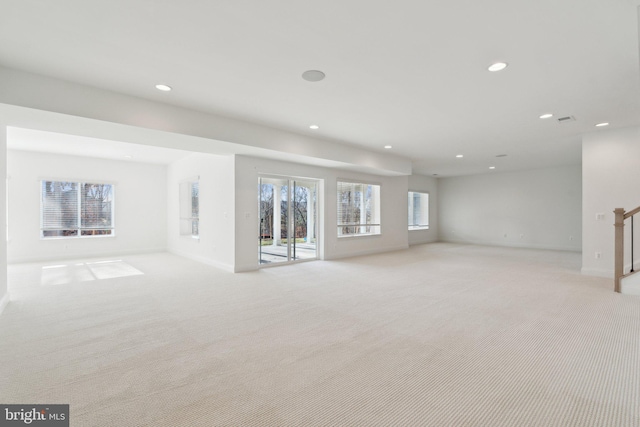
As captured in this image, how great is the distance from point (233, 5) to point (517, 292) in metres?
5.01

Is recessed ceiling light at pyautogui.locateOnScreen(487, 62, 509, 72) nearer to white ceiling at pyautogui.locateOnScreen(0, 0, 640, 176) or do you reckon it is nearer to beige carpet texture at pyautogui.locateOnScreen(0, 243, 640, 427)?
white ceiling at pyautogui.locateOnScreen(0, 0, 640, 176)

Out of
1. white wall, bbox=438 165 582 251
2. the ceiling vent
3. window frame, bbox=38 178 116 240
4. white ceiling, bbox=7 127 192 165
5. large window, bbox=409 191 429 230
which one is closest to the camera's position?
the ceiling vent

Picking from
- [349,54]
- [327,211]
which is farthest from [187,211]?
[349,54]

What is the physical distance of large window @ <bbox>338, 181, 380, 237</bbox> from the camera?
814cm

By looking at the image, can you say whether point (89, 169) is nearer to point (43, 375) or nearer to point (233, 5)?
point (43, 375)

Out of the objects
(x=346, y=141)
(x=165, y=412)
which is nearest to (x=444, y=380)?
(x=165, y=412)

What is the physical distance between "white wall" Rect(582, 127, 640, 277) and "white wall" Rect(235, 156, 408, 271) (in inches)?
184

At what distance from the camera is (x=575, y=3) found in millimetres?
2166

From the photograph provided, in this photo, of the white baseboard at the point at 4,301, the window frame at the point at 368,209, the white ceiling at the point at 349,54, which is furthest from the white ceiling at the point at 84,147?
the window frame at the point at 368,209

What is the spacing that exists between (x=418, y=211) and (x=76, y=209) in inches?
442

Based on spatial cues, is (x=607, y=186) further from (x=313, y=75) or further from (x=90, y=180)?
(x=90, y=180)

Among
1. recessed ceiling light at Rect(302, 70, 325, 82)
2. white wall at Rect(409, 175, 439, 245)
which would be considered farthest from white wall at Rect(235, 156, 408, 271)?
recessed ceiling light at Rect(302, 70, 325, 82)

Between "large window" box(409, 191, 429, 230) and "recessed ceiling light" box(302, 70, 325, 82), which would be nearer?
"recessed ceiling light" box(302, 70, 325, 82)

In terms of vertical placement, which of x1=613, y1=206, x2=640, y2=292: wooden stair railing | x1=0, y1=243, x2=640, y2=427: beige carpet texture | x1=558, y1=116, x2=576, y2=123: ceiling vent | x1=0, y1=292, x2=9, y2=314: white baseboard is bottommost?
x1=0, y1=243, x2=640, y2=427: beige carpet texture
